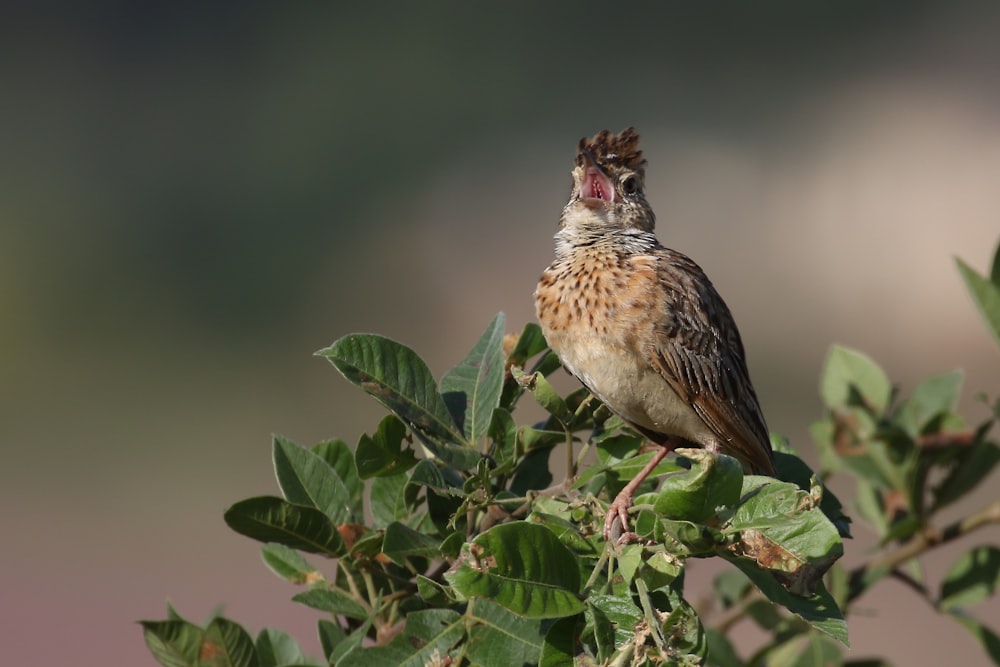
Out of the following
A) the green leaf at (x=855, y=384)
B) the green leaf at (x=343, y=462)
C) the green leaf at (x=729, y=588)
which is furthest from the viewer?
the green leaf at (x=855, y=384)

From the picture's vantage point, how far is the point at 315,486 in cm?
226

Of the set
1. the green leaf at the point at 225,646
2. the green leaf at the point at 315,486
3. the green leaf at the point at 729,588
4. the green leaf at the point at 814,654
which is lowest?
the green leaf at the point at 814,654

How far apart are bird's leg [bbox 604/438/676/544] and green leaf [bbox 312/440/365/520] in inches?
19.8

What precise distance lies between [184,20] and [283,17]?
1.81 m

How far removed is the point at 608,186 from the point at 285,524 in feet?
4.72

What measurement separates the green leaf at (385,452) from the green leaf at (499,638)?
372mm

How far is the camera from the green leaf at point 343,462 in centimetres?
239

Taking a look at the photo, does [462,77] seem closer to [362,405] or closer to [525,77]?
[525,77]

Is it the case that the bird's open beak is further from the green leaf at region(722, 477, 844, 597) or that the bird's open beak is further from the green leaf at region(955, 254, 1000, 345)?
the green leaf at region(722, 477, 844, 597)

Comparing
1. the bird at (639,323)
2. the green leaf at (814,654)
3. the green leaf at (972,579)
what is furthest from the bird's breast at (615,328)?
the green leaf at (972,579)

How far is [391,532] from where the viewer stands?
6.54 feet

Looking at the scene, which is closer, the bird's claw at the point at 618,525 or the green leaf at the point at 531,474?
the bird's claw at the point at 618,525

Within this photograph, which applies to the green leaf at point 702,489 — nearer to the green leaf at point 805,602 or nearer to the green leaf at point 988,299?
the green leaf at point 805,602

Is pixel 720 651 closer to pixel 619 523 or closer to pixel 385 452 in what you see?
pixel 619 523
